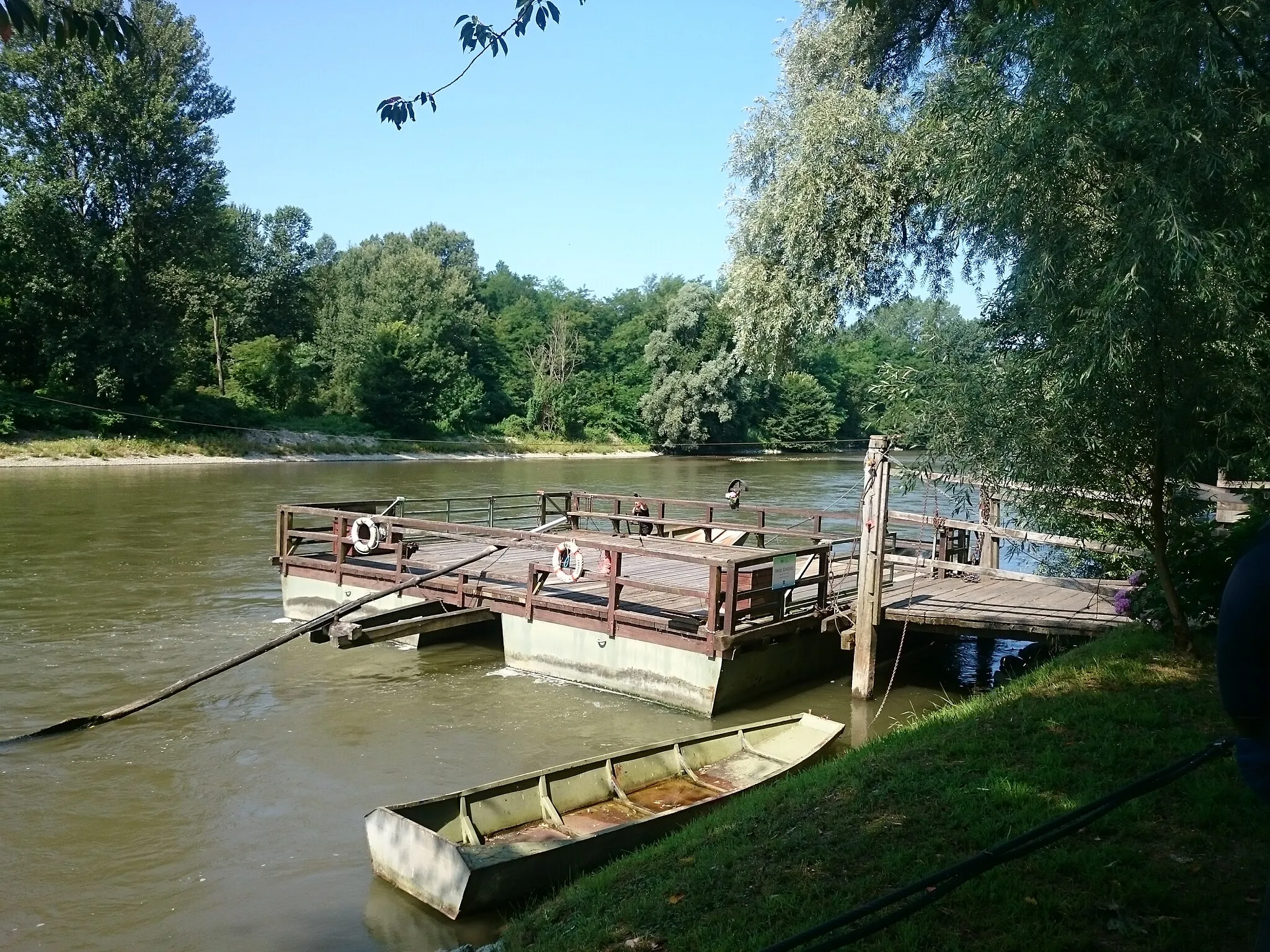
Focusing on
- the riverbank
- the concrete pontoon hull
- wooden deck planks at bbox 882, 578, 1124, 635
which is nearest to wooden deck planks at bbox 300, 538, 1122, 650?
wooden deck planks at bbox 882, 578, 1124, 635

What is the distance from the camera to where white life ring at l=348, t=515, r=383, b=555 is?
1543 cm

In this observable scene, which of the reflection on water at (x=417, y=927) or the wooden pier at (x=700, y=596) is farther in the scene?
the wooden pier at (x=700, y=596)

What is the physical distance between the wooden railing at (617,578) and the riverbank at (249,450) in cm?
3469

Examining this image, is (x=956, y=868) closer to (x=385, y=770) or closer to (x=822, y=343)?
(x=385, y=770)

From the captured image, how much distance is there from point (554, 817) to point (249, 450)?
164ft

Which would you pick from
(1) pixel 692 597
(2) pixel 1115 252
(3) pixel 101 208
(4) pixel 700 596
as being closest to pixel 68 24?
(2) pixel 1115 252

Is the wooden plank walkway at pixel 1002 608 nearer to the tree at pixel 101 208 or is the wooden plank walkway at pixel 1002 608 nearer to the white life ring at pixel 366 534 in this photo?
the white life ring at pixel 366 534

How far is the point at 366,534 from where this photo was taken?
15656mm

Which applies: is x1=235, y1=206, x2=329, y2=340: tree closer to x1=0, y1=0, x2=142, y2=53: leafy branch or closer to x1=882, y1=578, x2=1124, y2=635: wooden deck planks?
x1=882, y1=578, x2=1124, y2=635: wooden deck planks

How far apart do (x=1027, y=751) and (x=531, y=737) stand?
19.1 feet

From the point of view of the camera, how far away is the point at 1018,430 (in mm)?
8797

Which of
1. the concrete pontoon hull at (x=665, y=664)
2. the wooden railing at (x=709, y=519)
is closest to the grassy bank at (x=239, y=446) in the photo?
the wooden railing at (x=709, y=519)

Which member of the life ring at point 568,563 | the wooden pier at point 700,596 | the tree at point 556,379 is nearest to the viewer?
the wooden pier at point 700,596

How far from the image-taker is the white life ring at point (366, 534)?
50.6 ft
